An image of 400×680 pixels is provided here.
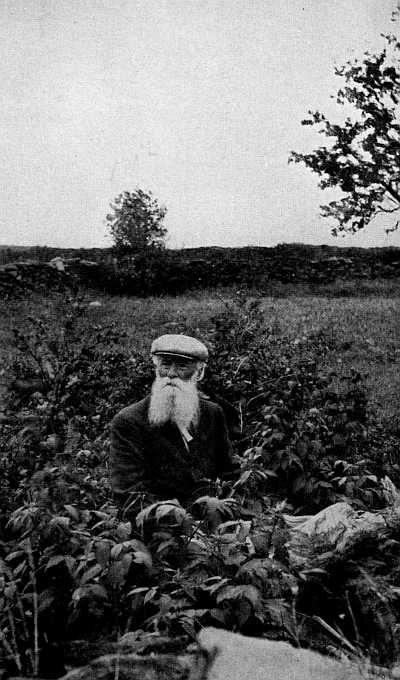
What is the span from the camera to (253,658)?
6.15 feet

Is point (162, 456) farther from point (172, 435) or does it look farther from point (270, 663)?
point (270, 663)

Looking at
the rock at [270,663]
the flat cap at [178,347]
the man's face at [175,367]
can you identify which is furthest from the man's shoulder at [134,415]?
the rock at [270,663]

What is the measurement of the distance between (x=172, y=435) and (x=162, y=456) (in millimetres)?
167

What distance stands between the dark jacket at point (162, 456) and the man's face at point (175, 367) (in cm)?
22

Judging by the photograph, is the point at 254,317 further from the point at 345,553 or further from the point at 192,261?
the point at 192,261

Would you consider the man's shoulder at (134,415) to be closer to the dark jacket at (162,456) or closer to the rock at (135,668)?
the dark jacket at (162,456)

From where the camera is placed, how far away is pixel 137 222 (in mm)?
19406

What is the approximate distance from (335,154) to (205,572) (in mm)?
16776

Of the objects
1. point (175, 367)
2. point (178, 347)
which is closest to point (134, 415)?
point (175, 367)

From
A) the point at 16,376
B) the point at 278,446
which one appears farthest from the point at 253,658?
the point at 16,376

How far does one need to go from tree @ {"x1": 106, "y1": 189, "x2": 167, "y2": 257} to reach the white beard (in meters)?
14.8

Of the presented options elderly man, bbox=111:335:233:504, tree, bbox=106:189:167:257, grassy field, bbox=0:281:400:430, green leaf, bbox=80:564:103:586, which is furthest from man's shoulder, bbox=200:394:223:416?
tree, bbox=106:189:167:257

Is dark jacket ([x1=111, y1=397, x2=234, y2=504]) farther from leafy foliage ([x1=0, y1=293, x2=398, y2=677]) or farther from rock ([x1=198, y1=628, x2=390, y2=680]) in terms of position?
rock ([x1=198, y1=628, x2=390, y2=680])

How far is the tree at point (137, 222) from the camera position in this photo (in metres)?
19.4
